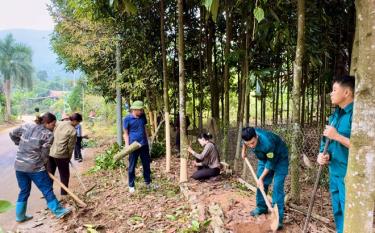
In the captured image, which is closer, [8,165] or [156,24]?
[156,24]

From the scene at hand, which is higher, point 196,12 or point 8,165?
point 196,12

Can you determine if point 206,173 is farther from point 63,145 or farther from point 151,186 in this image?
point 63,145

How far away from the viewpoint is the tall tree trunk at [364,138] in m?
1.90

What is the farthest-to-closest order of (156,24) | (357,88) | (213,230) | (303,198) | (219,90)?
(219,90) → (156,24) → (303,198) → (213,230) → (357,88)

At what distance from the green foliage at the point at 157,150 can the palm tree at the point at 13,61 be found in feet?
122

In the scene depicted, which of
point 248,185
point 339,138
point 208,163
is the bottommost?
point 248,185

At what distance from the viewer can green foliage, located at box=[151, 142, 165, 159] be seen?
9.33m

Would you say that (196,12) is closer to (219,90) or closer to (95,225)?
(219,90)

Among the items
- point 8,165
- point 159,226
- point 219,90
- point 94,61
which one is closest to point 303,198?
point 159,226

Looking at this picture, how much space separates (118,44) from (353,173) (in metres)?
8.17

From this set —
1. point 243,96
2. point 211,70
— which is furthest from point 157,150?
point 243,96

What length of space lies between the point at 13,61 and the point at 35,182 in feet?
142

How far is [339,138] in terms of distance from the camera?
2818mm

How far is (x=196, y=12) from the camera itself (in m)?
9.22
